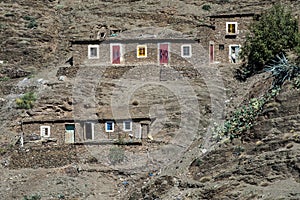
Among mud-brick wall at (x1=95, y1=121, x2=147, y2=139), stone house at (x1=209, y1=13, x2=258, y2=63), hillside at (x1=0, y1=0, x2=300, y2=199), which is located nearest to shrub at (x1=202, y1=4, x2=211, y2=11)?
hillside at (x1=0, y1=0, x2=300, y2=199)

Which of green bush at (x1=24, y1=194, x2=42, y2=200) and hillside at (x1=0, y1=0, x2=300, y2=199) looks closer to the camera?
hillside at (x1=0, y1=0, x2=300, y2=199)

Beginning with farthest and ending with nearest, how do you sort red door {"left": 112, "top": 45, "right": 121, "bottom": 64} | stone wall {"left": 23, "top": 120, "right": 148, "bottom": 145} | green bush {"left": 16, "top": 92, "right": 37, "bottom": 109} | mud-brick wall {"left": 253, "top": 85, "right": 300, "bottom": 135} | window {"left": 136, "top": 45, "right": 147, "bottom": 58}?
red door {"left": 112, "top": 45, "right": 121, "bottom": 64} < window {"left": 136, "top": 45, "right": 147, "bottom": 58} < green bush {"left": 16, "top": 92, "right": 37, "bottom": 109} < stone wall {"left": 23, "top": 120, "right": 148, "bottom": 145} < mud-brick wall {"left": 253, "top": 85, "right": 300, "bottom": 135}

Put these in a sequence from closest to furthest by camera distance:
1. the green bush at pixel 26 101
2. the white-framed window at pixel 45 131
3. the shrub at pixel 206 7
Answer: the white-framed window at pixel 45 131 < the green bush at pixel 26 101 < the shrub at pixel 206 7

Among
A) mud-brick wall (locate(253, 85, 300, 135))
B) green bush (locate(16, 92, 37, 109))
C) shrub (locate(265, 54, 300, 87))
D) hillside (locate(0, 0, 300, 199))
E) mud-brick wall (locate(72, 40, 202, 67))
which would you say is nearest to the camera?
hillside (locate(0, 0, 300, 199))

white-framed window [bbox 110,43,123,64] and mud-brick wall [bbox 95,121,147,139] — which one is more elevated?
white-framed window [bbox 110,43,123,64]

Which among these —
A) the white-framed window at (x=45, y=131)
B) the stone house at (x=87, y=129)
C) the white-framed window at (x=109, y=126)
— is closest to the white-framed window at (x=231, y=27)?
the stone house at (x=87, y=129)

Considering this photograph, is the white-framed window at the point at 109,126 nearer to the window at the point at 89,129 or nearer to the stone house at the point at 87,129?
the stone house at the point at 87,129

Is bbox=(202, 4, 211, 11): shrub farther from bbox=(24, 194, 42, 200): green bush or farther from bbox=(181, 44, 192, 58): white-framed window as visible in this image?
bbox=(24, 194, 42, 200): green bush

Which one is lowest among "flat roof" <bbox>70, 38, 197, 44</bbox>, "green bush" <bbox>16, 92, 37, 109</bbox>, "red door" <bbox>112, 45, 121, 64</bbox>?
"green bush" <bbox>16, 92, 37, 109</bbox>
